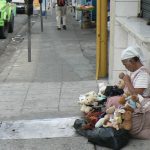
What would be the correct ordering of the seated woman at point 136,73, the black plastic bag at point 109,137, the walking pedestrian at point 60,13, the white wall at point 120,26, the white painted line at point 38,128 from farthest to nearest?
the walking pedestrian at point 60,13, the white wall at point 120,26, the white painted line at point 38,128, the seated woman at point 136,73, the black plastic bag at point 109,137

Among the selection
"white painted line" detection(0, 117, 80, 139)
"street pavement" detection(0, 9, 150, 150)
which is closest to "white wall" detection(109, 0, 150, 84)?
"street pavement" detection(0, 9, 150, 150)

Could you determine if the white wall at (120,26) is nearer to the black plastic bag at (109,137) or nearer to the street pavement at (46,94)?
the street pavement at (46,94)

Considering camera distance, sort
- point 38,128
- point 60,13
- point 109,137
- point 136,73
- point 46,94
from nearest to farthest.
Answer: point 109,137
point 136,73
point 38,128
point 46,94
point 60,13

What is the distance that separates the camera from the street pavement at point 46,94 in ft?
18.6

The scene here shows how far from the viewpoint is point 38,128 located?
241 inches

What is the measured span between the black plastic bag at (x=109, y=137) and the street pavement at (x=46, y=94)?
0.07m

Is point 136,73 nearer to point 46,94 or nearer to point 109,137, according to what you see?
point 109,137

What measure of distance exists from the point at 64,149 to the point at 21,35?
Result: 12.9 meters

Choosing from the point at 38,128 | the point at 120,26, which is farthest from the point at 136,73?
the point at 120,26

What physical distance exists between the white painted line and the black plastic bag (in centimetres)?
48

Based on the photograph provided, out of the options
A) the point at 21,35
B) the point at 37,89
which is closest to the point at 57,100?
the point at 37,89

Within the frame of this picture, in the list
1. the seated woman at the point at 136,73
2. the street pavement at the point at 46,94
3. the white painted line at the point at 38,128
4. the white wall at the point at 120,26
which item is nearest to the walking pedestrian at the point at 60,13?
the street pavement at the point at 46,94

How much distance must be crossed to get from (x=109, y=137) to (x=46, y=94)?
2.89 m

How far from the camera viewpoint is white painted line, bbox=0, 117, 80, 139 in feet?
19.2
